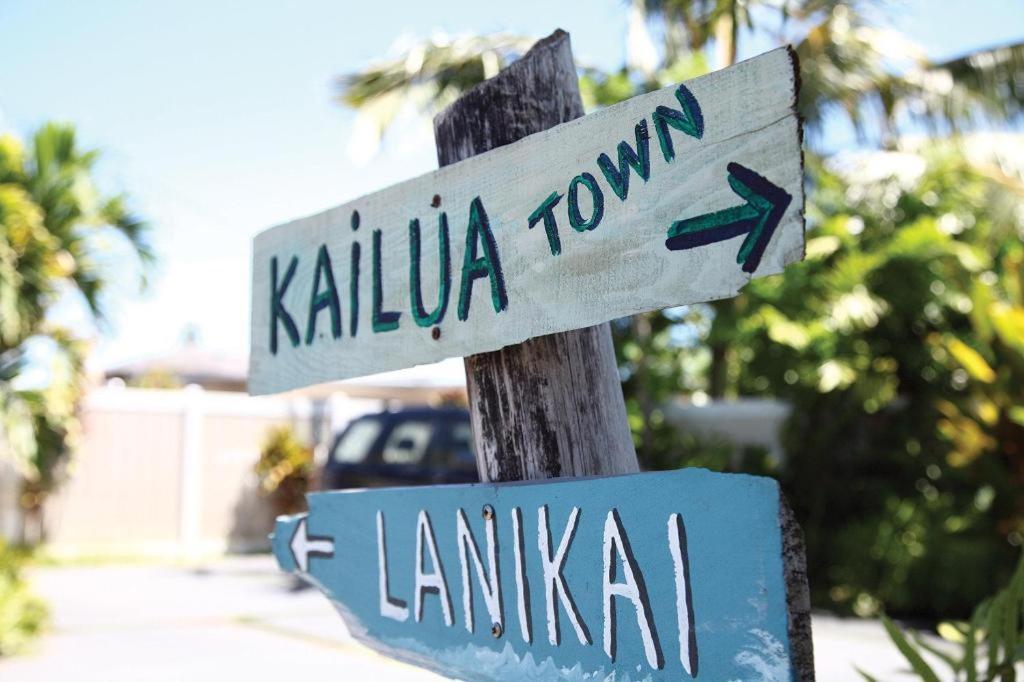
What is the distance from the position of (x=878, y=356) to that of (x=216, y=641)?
590 cm

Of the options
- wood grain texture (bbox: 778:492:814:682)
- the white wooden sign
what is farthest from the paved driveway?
wood grain texture (bbox: 778:492:814:682)

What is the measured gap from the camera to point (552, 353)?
1729 millimetres

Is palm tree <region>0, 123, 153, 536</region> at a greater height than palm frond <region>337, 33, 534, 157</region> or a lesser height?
lesser

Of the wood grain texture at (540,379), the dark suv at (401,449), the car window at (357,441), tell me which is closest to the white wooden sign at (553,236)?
the wood grain texture at (540,379)

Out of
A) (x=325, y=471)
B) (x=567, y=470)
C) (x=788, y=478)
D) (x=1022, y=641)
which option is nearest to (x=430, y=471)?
(x=325, y=471)

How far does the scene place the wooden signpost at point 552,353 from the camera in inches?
50.2

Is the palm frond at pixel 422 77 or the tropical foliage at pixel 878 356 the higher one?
the palm frond at pixel 422 77

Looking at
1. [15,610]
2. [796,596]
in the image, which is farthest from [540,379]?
[15,610]

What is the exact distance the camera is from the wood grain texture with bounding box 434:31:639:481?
5.69 feet

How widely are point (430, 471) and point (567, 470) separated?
6975 millimetres

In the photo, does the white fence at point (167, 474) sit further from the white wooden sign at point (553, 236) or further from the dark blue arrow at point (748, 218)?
the dark blue arrow at point (748, 218)

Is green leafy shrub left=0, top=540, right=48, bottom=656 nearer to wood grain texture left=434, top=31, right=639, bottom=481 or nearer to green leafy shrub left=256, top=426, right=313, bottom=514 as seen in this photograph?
wood grain texture left=434, top=31, right=639, bottom=481

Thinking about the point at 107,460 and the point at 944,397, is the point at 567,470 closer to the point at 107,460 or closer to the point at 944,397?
the point at 944,397

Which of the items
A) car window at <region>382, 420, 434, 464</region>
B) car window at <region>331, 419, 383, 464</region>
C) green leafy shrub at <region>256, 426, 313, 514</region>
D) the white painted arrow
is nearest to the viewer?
the white painted arrow
